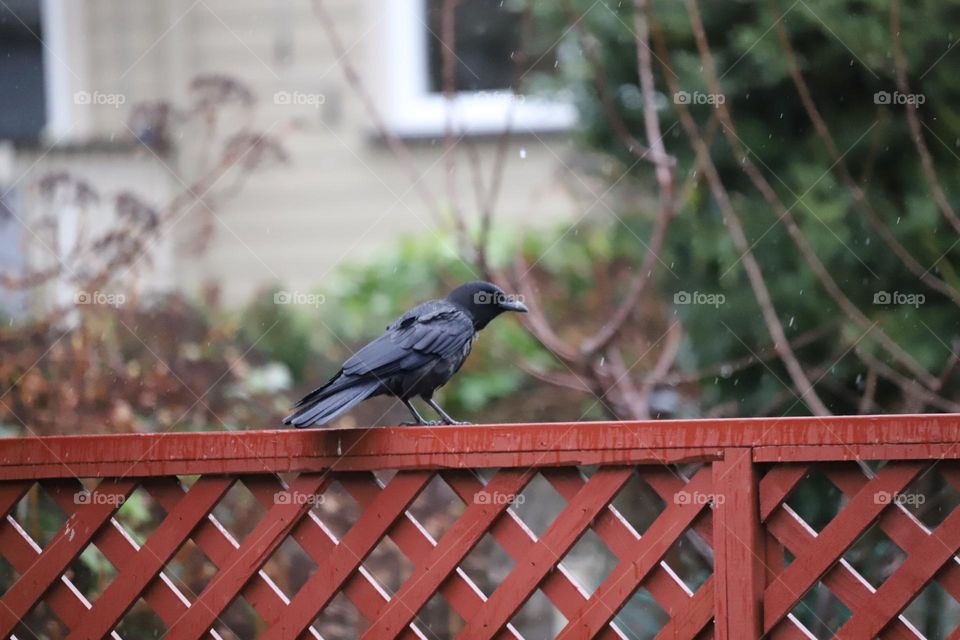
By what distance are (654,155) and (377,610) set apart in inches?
86.2

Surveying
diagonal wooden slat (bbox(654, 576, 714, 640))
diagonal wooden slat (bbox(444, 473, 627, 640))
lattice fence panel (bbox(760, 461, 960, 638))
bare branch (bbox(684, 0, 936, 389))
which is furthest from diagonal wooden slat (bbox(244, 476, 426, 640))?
bare branch (bbox(684, 0, 936, 389))

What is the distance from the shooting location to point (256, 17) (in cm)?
816

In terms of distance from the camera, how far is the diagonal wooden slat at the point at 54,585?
2416 millimetres

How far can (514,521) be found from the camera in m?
2.26

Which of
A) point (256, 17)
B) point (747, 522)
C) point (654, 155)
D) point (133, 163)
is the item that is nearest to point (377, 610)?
point (747, 522)

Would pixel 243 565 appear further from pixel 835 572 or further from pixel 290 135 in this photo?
pixel 290 135

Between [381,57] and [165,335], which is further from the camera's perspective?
[381,57]

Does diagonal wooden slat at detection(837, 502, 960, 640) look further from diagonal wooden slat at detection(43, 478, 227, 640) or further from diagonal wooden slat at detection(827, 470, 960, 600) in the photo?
diagonal wooden slat at detection(43, 478, 227, 640)

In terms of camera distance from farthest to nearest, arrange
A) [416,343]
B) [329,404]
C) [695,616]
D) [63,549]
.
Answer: [416,343] < [329,404] < [63,549] < [695,616]

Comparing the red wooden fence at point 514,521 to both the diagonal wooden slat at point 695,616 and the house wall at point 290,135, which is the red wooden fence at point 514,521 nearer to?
the diagonal wooden slat at point 695,616

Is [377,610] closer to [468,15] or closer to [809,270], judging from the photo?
[809,270]

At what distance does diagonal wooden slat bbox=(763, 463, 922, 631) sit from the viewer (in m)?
2.11

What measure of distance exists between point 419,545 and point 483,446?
246 mm

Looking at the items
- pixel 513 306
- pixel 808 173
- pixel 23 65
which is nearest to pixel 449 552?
pixel 513 306
